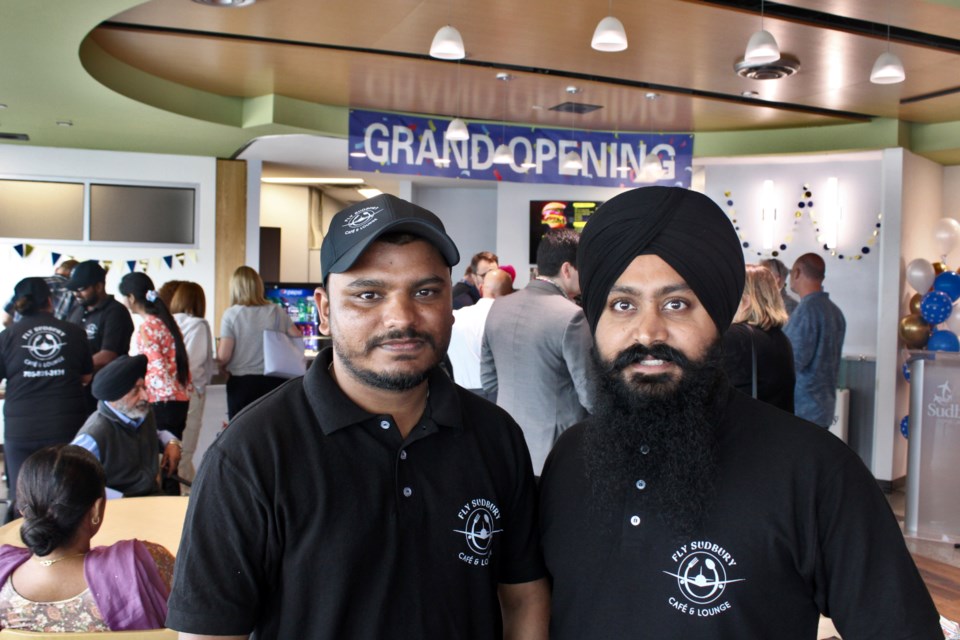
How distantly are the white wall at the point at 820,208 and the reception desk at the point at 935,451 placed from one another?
1.94 meters

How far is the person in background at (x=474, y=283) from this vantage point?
260 inches

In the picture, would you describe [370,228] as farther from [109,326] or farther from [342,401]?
[109,326]

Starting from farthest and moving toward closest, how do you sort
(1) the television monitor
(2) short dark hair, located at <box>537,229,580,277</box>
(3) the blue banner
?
(1) the television monitor < (3) the blue banner < (2) short dark hair, located at <box>537,229,580,277</box>

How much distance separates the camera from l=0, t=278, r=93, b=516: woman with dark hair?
4.43 meters

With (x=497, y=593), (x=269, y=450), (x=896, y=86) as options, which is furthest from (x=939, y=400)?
(x=269, y=450)

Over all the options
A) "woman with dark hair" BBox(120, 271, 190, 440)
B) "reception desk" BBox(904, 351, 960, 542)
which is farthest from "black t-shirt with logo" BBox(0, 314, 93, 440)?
"reception desk" BBox(904, 351, 960, 542)

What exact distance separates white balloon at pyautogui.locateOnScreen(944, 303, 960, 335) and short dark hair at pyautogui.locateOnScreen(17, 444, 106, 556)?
6.77m

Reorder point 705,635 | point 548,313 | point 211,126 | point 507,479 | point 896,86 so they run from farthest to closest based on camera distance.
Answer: point 211,126 → point 896,86 → point 548,313 → point 507,479 → point 705,635

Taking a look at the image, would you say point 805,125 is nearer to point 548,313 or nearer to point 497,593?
point 548,313

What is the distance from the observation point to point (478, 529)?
1447 millimetres

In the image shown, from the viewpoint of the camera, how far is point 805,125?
8.31 meters

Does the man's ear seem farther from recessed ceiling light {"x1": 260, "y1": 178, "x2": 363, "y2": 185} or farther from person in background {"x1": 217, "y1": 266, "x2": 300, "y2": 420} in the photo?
recessed ceiling light {"x1": 260, "y1": 178, "x2": 363, "y2": 185}

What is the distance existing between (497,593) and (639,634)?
31 cm

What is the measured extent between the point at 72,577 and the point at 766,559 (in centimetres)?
185
